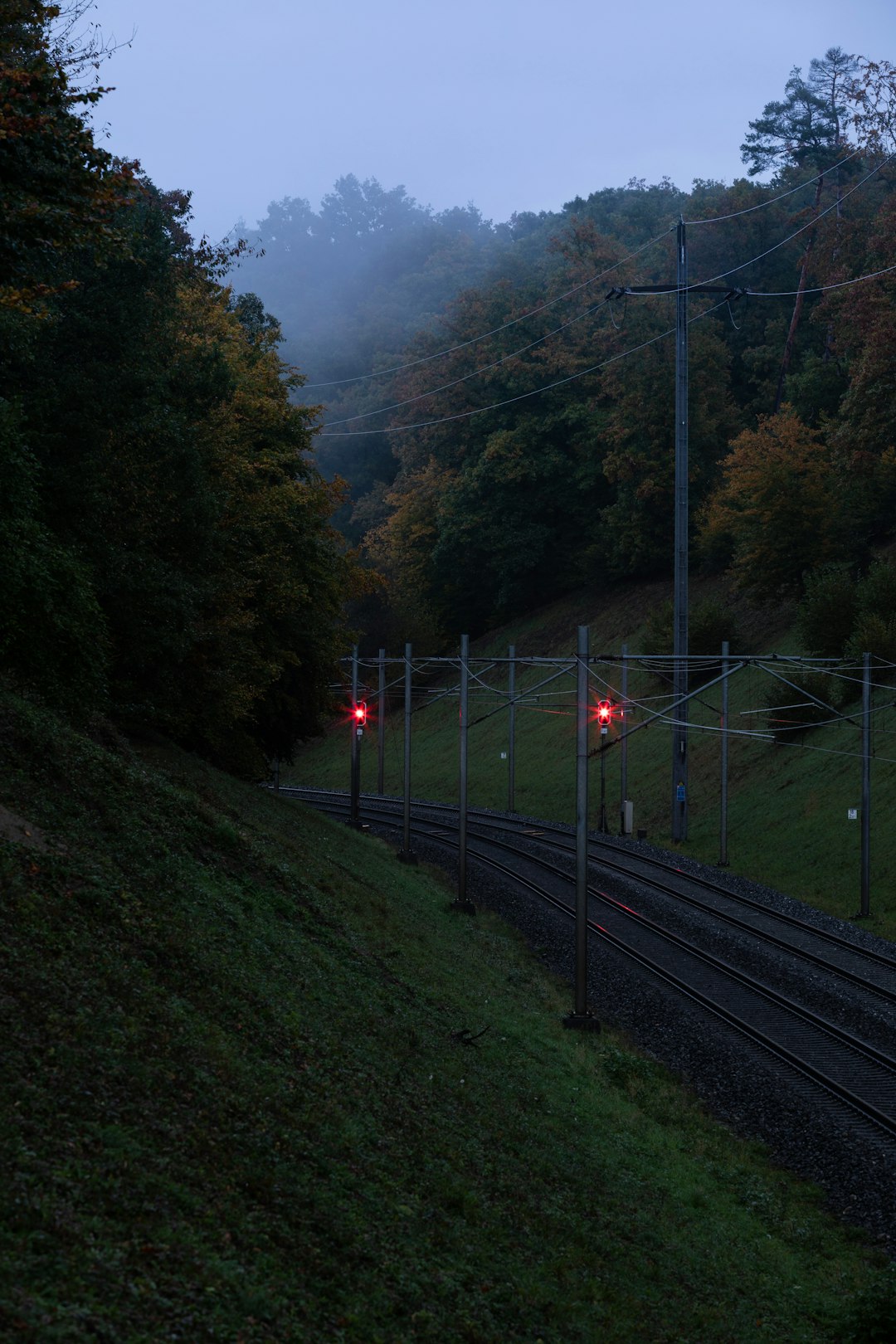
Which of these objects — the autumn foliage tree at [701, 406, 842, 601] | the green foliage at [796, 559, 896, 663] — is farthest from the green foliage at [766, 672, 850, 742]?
the autumn foliage tree at [701, 406, 842, 601]

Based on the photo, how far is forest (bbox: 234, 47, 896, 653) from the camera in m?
56.4

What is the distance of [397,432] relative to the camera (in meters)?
93.0

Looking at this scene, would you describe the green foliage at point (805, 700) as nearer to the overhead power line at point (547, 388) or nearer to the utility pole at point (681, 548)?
the utility pole at point (681, 548)

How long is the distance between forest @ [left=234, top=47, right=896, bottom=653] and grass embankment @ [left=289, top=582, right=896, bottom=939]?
3819mm

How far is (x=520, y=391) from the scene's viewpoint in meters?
79.5

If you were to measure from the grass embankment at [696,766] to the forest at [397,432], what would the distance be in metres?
3.29

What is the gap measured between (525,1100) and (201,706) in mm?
17974

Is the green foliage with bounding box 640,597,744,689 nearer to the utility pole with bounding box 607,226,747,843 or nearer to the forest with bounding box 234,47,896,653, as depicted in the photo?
the forest with bounding box 234,47,896,653

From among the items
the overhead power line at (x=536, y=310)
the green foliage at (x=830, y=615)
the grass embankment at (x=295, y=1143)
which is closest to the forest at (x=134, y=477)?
the grass embankment at (x=295, y=1143)

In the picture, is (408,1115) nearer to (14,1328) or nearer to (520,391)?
(14,1328)

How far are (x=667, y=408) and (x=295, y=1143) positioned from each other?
64.3m

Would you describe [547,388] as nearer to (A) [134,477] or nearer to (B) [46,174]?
(A) [134,477]

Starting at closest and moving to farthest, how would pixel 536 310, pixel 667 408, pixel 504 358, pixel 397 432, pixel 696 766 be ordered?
1. pixel 696 766
2. pixel 667 408
3. pixel 504 358
4. pixel 536 310
5. pixel 397 432

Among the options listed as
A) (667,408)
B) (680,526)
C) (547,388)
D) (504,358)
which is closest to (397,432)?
(504,358)
